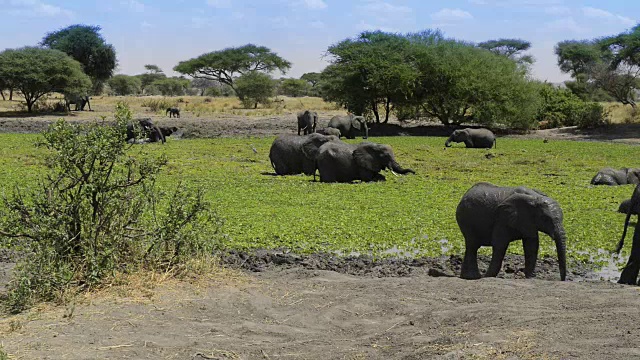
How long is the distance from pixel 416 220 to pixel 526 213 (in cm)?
453

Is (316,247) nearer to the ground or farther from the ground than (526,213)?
nearer to the ground

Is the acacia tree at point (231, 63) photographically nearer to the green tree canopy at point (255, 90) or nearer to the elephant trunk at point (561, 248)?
the green tree canopy at point (255, 90)

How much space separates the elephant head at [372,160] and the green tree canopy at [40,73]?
3420 cm

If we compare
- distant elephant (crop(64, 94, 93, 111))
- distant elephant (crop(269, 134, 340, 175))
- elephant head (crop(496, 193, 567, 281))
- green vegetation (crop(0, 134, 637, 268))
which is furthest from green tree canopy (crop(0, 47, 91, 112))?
elephant head (crop(496, 193, 567, 281))

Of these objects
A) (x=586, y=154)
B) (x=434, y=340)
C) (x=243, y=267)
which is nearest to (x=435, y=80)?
(x=586, y=154)

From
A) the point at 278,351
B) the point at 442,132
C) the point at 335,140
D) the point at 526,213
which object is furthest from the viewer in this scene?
the point at 442,132

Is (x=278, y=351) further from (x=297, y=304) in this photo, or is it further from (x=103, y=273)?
(x=103, y=273)

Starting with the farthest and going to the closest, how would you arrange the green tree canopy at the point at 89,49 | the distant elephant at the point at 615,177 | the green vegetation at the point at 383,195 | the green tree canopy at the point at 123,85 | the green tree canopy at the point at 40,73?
the green tree canopy at the point at 123,85 < the green tree canopy at the point at 89,49 < the green tree canopy at the point at 40,73 < the distant elephant at the point at 615,177 < the green vegetation at the point at 383,195

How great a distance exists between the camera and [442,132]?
43.5 m

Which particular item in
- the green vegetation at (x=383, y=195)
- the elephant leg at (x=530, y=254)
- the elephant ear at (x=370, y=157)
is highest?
the elephant ear at (x=370, y=157)

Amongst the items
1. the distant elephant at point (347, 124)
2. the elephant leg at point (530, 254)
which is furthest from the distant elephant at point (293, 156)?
the distant elephant at point (347, 124)

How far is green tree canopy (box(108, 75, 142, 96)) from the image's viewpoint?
8912 cm

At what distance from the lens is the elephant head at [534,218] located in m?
8.95

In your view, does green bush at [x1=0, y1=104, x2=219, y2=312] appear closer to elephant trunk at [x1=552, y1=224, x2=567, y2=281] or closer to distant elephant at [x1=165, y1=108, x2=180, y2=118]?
elephant trunk at [x1=552, y1=224, x2=567, y2=281]
